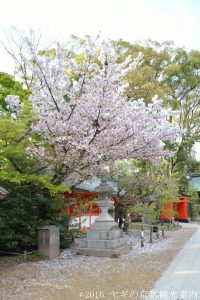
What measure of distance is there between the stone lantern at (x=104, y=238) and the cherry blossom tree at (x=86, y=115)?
1675mm

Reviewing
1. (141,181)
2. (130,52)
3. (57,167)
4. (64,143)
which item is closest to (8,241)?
(57,167)

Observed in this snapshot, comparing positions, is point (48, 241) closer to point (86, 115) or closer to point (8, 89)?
point (86, 115)

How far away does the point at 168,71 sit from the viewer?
27.6 meters

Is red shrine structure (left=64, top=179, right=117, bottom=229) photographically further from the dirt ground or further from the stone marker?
the dirt ground

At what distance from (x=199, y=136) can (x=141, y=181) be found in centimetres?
1725

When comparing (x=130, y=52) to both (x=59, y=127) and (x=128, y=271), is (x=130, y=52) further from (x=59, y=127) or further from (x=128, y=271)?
(x=128, y=271)

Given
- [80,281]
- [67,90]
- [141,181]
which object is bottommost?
[80,281]

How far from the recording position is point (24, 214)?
11969 mm

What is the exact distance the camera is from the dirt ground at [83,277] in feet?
23.5

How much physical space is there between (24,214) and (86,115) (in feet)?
13.8

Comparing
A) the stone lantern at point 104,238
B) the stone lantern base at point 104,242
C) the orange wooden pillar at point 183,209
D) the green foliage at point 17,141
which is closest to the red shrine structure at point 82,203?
the stone lantern at point 104,238

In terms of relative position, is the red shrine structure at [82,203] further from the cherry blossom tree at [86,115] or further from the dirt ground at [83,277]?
the cherry blossom tree at [86,115]

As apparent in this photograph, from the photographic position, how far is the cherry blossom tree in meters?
11.0

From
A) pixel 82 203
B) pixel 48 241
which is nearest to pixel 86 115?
pixel 48 241
